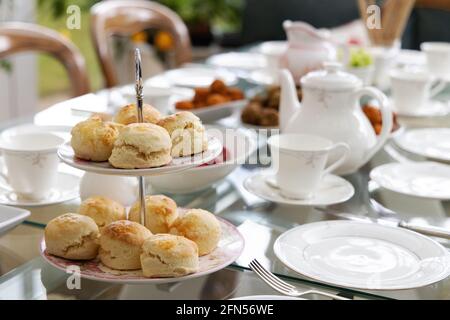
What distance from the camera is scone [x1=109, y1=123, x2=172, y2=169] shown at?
2.47 ft

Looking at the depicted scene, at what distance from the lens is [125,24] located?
2.13 meters

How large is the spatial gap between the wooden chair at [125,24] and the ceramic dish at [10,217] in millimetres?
1113

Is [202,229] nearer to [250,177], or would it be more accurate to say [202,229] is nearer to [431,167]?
[250,177]

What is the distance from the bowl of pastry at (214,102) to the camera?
147 cm

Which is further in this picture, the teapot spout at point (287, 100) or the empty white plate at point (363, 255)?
the teapot spout at point (287, 100)

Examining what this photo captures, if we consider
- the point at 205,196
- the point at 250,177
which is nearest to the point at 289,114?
the point at 250,177

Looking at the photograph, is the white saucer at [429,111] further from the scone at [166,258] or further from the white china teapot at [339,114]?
the scone at [166,258]

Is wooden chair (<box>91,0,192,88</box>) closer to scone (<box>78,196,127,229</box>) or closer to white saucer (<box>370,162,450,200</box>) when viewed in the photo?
white saucer (<box>370,162,450,200</box>)

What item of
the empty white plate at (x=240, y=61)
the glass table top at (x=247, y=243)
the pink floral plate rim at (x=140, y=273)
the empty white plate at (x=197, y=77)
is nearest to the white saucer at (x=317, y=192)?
the glass table top at (x=247, y=243)

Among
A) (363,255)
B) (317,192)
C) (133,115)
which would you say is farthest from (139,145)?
(317,192)

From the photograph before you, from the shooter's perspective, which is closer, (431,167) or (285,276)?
(285,276)

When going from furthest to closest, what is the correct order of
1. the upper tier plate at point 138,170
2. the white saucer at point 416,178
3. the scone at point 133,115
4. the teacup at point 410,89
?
the teacup at point 410,89
the white saucer at point 416,178
the scone at point 133,115
the upper tier plate at point 138,170

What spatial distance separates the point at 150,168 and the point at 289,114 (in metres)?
A: 0.59

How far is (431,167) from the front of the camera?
1.25m
